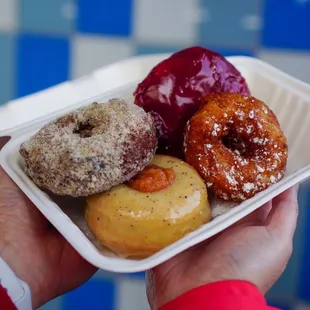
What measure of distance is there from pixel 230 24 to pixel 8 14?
0.54 meters

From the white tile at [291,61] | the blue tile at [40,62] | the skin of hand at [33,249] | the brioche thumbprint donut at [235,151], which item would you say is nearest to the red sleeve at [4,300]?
the skin of hand at [33,249]

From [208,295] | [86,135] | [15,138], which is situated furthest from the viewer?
[15,138]

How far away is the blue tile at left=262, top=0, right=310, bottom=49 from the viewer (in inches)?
54.7

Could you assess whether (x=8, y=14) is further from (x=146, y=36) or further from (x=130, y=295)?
(x=130, y=295)

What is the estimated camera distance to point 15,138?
0.97 metres

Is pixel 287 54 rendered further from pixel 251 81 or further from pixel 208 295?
pixel 208 295

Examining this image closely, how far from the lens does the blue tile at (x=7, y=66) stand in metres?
1.48

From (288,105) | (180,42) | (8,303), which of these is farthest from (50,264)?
(180,42)

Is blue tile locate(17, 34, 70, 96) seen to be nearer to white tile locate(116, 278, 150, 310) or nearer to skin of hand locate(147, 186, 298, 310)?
white tile locate(116, 278, 150, 310)

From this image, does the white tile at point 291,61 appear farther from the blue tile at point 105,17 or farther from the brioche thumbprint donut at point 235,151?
the brioche thumbprint donut at point 235,151

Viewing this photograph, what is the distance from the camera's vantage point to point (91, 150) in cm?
82

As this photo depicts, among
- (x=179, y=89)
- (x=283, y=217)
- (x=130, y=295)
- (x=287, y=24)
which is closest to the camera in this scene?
(x=283, y=217)

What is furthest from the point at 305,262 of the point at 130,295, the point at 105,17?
the point at 105,17

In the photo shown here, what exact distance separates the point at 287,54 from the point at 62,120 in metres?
0.71
